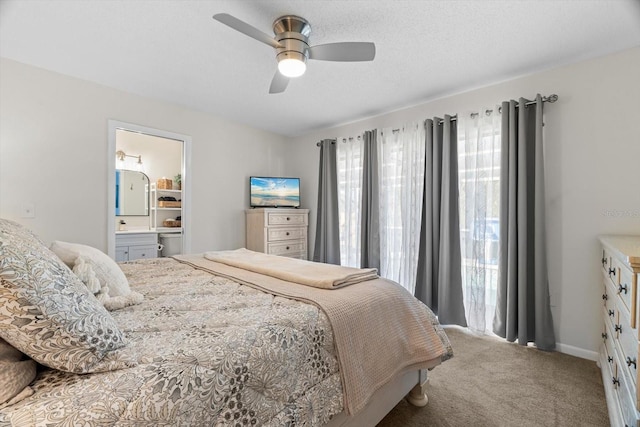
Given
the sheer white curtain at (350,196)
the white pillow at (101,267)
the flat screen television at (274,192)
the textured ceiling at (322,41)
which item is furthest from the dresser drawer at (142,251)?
the sheer white curtain at (350,196)

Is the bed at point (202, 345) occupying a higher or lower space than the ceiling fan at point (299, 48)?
lower

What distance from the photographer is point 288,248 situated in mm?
4129

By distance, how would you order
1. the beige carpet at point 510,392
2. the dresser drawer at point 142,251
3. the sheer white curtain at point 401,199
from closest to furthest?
the beige carpet at point 510,392
the sheer white curtain at point 401,199
the dresser drawer at point 142,251

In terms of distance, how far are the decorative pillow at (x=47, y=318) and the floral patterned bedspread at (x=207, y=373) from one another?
53 mm

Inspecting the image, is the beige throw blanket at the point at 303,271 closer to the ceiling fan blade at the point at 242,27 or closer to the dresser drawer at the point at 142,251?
the ceiling fan blade at the point at 242,27

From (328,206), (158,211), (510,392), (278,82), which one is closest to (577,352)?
(510,392)

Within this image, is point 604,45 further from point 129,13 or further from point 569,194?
point 129,13

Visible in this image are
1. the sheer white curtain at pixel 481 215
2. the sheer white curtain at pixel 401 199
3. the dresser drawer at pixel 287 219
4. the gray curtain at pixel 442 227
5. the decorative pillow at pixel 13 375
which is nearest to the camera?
the decorative pillow at pixel 13 375

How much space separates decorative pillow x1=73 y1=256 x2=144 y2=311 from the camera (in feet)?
4.07

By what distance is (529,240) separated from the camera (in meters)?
2.53

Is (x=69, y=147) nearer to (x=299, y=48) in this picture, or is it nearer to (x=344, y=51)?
(x=299, y=48)

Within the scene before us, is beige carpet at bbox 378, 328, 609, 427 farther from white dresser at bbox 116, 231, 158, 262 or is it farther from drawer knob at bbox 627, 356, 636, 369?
white dresser at bbox 116, 231, 158, 262

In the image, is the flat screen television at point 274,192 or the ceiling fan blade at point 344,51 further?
the flat screen television at point 274,192

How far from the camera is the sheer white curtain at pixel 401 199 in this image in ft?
10.6
